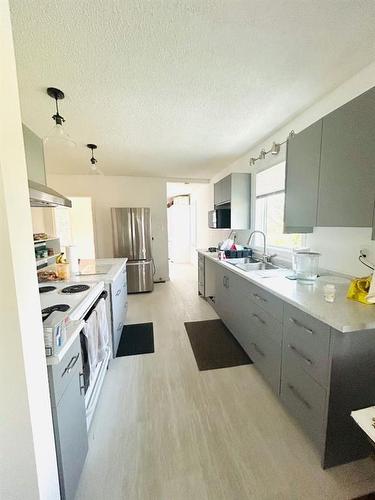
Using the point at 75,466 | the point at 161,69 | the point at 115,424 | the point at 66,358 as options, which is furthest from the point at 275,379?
the point at 161,69

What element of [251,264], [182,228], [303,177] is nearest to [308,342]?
[303,177]

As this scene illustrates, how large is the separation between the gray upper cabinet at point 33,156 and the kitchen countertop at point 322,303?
6.89ft

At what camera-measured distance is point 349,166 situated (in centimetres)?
136

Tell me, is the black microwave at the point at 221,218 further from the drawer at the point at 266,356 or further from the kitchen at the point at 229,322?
the drawer at the point at 266,356

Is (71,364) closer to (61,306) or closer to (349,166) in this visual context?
(61,306)

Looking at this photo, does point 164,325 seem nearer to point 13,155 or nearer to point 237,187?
point 237,187

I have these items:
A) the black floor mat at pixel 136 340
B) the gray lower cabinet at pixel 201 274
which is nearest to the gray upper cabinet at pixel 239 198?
the gray lower cabinet at pixel 201 274

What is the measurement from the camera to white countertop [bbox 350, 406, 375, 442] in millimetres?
793

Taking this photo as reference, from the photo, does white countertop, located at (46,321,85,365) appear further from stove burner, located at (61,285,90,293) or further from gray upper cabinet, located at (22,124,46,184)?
gray upper cabinet, located at (22,124,46,184)

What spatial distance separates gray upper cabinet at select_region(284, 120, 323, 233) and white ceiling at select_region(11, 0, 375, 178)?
0.46 meters

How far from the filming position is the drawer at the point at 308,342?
1139 millimetres

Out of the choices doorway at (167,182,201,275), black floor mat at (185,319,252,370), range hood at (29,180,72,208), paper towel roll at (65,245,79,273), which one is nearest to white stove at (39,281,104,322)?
paper towel roll at (65,245,79,273)

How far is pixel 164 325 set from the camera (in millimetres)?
2953

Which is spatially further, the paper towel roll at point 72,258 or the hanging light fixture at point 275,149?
the hanging light fixture at point 275,149
